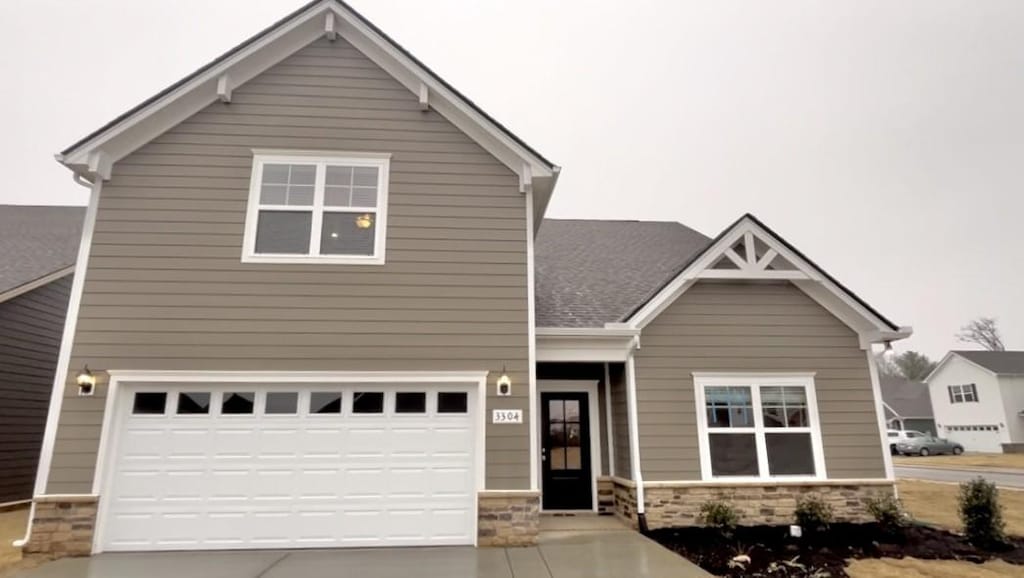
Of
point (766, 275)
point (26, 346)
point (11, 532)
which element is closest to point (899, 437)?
point (766, 275)

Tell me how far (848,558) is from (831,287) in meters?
4.07

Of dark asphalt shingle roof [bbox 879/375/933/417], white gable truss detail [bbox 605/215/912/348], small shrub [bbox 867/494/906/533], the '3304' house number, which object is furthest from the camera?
dark asphalt shingle roof [bbox 879/375/933/417]

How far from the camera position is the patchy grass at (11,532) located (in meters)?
6.32

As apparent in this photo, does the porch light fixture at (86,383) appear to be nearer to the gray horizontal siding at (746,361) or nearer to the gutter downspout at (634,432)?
the gutter downspout at (634,432)

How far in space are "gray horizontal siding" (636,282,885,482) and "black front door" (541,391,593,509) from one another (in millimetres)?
1592

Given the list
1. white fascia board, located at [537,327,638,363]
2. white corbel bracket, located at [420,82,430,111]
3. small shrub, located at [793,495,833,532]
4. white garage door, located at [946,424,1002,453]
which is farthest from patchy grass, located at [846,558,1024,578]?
white garage door, located at [946,424,1002,453]

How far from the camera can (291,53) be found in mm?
8266

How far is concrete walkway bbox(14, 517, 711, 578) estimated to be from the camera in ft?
18.5

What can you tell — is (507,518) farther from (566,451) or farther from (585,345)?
(585,345)

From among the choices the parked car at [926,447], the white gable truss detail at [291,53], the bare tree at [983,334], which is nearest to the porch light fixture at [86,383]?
the white gable truss detail at [291,53]

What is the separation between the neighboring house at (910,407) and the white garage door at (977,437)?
398cm

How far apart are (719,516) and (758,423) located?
1653 millimetres

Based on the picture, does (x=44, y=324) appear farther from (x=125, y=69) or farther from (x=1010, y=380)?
(x=1010, y=380)

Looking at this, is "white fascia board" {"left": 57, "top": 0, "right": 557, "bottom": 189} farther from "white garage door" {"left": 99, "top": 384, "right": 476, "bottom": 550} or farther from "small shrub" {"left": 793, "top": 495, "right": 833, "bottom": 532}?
"small shrub" {"left": 793, "top": 495, "right": 833, "bottom": 532}
